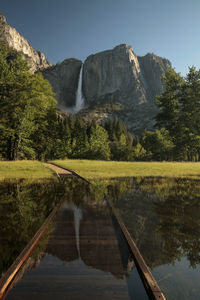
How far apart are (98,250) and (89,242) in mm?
450

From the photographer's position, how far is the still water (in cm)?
282

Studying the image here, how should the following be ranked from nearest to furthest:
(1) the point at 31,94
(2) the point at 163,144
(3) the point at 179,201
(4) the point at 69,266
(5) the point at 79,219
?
1. (4) the point at 69,266
2. (5) the point at 79,219
3. (3) the point at 179,201
4. (1) the point at 31,94
5. (2) the point at 163,144

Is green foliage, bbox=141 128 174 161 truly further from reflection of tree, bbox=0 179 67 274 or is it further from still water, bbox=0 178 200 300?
still water, bbox=0 178 200 300

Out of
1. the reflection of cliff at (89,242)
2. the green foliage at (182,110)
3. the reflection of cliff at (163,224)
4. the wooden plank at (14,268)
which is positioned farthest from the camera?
the green foliage at (182,110)

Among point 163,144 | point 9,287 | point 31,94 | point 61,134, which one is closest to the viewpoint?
point 9,287

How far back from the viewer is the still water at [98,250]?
2.82 meters

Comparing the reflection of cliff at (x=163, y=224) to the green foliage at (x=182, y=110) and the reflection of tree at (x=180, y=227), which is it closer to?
the reflection of tree at (x=180, y=227)

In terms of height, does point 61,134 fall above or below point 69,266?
above

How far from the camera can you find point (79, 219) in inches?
235

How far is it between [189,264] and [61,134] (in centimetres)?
7478

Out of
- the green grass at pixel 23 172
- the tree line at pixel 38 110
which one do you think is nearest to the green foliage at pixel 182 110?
the tree line at pixel 38 110

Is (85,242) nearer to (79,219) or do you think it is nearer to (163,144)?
(79,219)

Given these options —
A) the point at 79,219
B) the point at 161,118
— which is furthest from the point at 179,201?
the point at 161,118

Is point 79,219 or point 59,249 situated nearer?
point 59,249
